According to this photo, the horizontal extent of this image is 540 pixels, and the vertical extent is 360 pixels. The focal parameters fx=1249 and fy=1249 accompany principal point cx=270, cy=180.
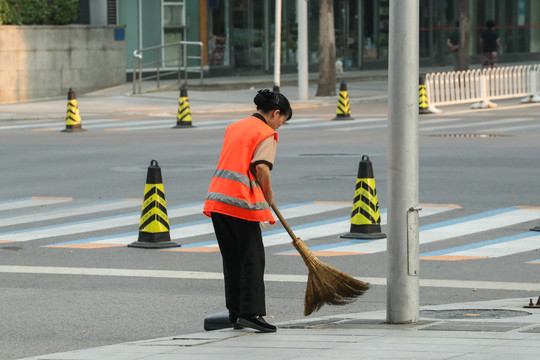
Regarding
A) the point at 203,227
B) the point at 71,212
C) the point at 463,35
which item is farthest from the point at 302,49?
the point at 203,227

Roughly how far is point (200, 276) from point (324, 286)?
2.60 metres

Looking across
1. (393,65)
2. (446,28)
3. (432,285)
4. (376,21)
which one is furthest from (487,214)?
(446,28)

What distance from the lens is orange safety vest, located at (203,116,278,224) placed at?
8109 millimetres

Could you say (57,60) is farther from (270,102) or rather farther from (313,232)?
(270,102)

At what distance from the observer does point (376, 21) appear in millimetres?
52812

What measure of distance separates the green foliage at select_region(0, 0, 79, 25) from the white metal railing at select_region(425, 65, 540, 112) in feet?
37.5

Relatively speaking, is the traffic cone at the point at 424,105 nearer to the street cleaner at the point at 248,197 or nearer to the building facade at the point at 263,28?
the building facade at the point at 263,28

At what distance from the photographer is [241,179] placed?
812 cm

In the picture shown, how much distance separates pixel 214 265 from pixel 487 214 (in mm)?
4257

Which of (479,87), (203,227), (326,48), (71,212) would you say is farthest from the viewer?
(326,48)

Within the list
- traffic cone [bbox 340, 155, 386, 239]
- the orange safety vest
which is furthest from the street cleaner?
traffic cone [bbox 340, 155, 386, 239]

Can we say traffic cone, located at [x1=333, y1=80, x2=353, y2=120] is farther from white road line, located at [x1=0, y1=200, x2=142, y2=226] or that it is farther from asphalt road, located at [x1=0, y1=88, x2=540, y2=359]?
white road line, located at [x1=0, y1=200, x2=142, y2=226]

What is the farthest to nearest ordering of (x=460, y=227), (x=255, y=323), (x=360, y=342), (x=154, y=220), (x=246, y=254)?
(x=460, y=227) → (x=154, y=220) → (x=246, y=254) → (x=255, y=323) → (x=360, y=342)

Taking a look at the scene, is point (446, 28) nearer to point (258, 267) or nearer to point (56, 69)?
point (56, 69)
